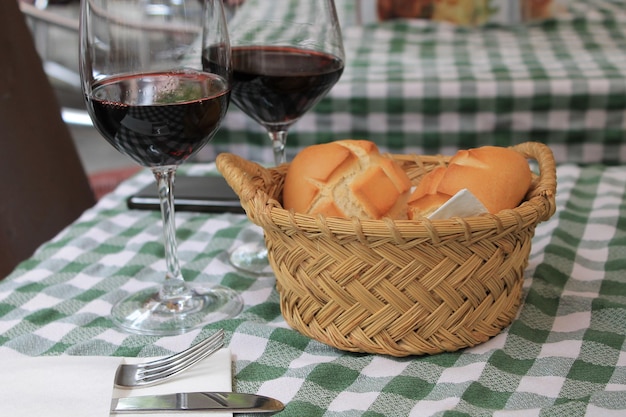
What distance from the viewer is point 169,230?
73 cm

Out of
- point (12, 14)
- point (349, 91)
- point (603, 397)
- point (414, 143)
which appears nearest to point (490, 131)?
point (414, 143)

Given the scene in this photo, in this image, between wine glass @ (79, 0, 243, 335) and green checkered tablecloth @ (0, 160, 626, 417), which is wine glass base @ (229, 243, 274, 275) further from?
wine glass @ (79, 0, 243, 335)

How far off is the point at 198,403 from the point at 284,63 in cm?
43

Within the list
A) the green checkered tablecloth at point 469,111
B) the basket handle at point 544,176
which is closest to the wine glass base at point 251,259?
the basket handle at point 544,176

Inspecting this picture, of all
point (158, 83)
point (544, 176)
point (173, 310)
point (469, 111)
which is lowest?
point (469, 111)

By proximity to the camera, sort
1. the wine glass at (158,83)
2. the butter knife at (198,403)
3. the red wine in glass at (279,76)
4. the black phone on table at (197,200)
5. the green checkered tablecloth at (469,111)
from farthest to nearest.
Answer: the green checkered tablecloth at (469,111) < the black phone on table at (197,200) < the red wine in glass at (279,76) < the wine glass at (158,83) < the butter knife at (198,403)

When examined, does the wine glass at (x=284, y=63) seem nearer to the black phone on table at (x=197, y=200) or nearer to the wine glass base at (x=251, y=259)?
the wine glass base at (x=251, y=259)

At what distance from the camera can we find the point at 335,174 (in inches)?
26.5

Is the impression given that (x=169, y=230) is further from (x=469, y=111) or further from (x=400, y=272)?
(x=469, y=111)

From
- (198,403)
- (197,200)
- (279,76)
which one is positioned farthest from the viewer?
(197,200)

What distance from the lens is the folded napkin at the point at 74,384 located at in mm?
550

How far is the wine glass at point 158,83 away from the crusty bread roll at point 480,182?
8.0 inches

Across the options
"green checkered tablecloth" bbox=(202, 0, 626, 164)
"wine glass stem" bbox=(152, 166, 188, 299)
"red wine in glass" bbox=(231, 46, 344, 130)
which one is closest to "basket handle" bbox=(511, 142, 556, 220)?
"red wine in glass" bbox=(231, 46, 344, 130)

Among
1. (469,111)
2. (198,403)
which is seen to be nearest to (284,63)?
(198,403)
